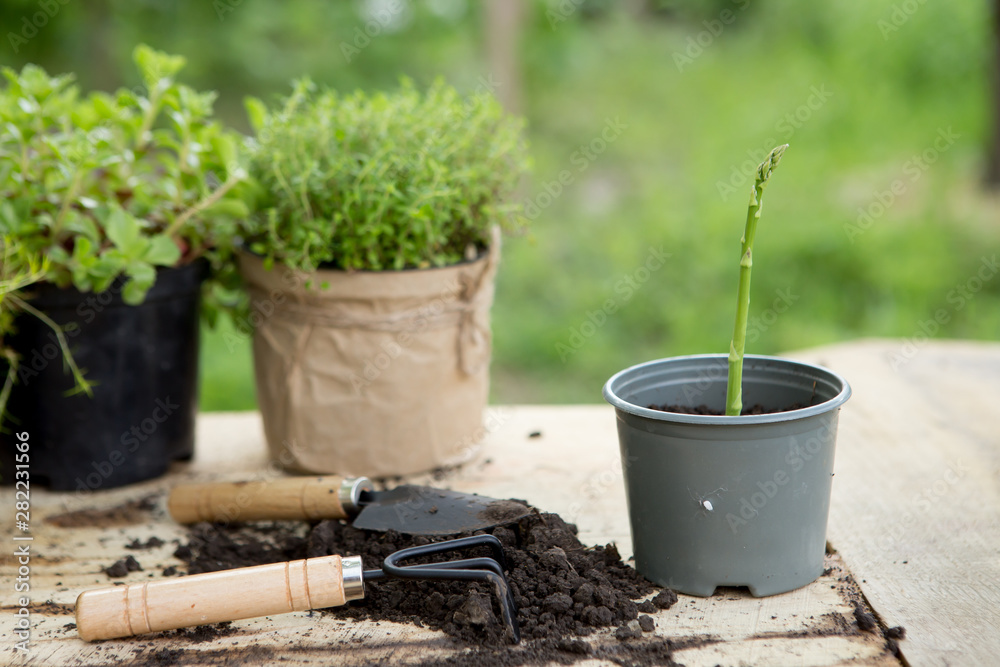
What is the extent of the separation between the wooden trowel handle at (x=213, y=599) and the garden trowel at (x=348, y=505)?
173mm

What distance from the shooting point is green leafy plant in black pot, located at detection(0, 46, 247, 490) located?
1563 mm

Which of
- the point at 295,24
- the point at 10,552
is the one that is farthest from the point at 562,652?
the point at 295,24

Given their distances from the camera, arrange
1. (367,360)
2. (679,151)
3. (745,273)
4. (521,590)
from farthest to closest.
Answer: (679,151), (367,360), (521,590), (745,273)

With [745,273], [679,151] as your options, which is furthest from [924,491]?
[679,151]

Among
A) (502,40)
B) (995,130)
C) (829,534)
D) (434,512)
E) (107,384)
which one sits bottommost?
(829,534)

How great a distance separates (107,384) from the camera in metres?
1.65

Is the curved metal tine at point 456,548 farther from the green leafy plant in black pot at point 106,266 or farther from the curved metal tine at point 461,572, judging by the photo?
the green leafy plant in black pot at point 106,266

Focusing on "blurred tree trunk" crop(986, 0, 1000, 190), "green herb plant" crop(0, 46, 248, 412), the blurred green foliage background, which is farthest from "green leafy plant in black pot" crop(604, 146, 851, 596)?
"blurred tree trunk" crop(986, 0, 1000, 190)

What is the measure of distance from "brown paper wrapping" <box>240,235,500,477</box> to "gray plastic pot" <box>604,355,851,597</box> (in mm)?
462

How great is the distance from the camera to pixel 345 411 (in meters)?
1.67

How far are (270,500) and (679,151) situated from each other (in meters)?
4.22

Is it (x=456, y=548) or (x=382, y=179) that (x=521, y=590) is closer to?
(x=456, y=548)

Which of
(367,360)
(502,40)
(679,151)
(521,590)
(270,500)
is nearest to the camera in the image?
(521,590)

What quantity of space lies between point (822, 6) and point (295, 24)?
360cm
